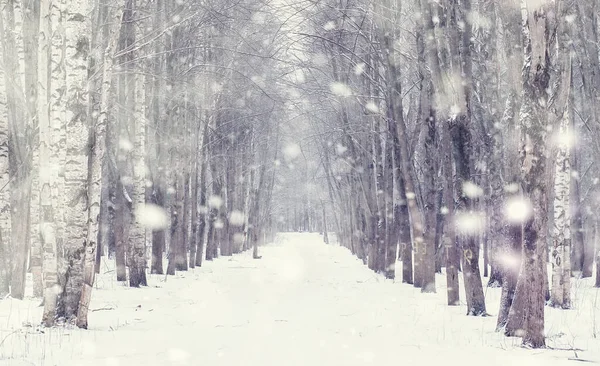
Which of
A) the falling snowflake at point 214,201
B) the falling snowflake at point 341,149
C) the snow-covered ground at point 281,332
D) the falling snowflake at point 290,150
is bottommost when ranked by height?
the snow-covered ground at point 281,332

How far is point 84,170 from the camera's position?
9.18m

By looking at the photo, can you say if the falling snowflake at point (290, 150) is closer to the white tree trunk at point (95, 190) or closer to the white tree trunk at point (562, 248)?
the white tree trunk at point (562, 248)

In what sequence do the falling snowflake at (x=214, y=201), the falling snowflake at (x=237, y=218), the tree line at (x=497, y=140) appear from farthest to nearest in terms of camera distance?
the falling snowflake at (x=237, y=218), the falling snowflake at (x=214, y=201), the tree line at (x=497, y=140)

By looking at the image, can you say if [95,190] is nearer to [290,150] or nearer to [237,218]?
[237,218]

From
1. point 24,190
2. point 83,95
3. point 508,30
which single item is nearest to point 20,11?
point 24,190

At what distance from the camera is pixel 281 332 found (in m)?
8.97

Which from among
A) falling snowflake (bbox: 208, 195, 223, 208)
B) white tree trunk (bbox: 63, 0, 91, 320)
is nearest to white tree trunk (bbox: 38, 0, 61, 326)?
white tree trunk (bbox: 63, 0, 91, 320)

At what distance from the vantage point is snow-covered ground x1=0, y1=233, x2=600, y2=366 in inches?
270

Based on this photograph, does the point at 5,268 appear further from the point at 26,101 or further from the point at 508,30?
the point at 508,30

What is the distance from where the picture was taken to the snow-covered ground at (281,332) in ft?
22.5

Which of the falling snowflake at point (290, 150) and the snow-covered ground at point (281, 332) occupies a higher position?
the falling snowflake at point (290, 150)

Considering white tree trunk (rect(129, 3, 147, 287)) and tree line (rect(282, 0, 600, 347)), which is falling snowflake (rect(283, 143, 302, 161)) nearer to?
tree line (rect(282, 0, 600, 347))

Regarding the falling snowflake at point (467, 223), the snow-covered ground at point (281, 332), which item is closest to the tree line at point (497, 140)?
the falling snowflake at point (467, 223)

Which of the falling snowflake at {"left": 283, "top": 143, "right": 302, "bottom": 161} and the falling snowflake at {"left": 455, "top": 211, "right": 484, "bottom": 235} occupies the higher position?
the falling snowflake at {"left": 283, "top": 143, "right": 302, "bottom": 161}
